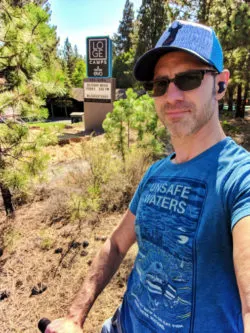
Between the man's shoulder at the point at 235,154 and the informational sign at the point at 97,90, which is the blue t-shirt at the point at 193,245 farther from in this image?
the informational sign at the point at 97,90

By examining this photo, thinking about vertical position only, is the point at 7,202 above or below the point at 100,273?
below

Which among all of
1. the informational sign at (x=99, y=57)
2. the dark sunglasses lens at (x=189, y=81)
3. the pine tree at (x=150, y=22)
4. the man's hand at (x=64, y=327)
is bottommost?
the man's hand at (x=64, y=327)

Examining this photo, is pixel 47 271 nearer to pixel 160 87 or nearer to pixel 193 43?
pixel 160 87

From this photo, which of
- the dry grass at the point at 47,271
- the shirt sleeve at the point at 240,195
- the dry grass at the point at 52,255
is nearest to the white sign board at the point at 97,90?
the dry grass at the point at 52,255

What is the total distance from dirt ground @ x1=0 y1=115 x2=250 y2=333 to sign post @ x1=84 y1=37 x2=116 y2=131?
1016cm

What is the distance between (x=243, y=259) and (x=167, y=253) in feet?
1.06

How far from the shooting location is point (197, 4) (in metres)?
15.2

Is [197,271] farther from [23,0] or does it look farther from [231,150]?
[23,0]

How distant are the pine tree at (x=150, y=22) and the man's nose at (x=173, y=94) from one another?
3097cm

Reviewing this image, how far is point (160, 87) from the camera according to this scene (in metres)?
1.49

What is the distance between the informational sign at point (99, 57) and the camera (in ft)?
46.5

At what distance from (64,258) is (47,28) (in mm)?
3471

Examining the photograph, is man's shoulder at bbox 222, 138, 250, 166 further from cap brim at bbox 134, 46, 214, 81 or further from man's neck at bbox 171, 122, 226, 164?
cap brim at bbox 134, 46, 214, 81

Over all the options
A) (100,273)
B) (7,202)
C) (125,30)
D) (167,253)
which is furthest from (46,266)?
(125,30)
